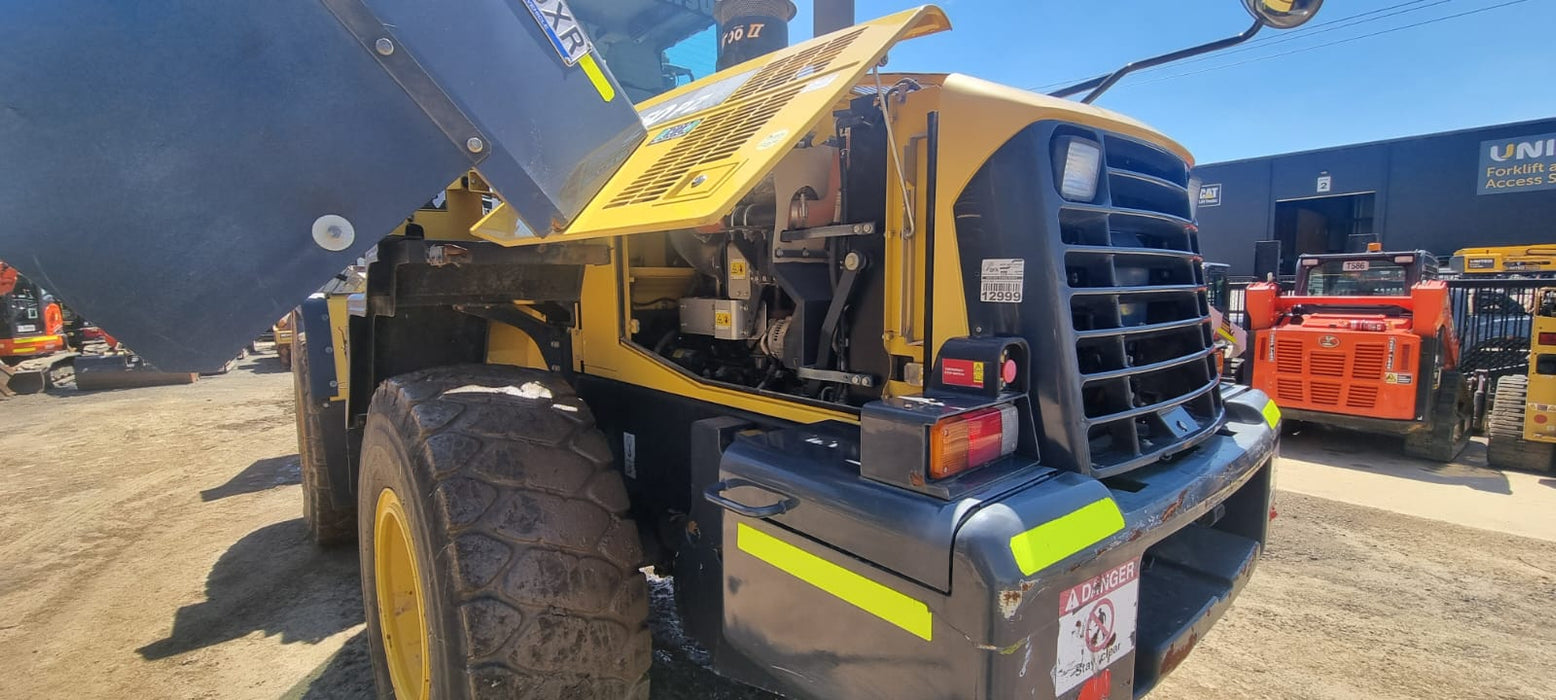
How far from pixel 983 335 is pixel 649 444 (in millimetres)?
1445

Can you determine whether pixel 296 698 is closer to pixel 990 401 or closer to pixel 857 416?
pixel 857 416

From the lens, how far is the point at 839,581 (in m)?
1.64

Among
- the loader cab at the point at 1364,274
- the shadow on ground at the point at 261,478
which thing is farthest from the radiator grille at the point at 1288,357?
the shadow on ground at the point at 261,478

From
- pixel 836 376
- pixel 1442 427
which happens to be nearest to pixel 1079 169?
pixel 836 376

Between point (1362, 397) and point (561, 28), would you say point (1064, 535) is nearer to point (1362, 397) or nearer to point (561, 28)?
point (561, 28)

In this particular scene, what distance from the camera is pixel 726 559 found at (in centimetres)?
195

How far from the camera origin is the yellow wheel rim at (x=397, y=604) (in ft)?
8.65

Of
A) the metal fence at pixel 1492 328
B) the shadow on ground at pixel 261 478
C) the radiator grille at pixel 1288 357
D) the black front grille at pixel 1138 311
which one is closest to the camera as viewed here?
the black front grille at pixel 1138 311

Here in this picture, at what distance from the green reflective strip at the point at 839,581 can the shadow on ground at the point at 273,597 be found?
2.78 metres

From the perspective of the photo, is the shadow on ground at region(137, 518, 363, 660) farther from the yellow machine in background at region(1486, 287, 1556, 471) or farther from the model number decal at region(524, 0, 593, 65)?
the yellow machine in background at region(1486, 287, 1556, 471)

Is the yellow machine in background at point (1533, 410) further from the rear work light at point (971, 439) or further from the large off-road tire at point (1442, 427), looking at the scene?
the rear work light at point (971, 439)

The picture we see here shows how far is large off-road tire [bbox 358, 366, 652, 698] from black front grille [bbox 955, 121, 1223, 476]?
4.00 ft

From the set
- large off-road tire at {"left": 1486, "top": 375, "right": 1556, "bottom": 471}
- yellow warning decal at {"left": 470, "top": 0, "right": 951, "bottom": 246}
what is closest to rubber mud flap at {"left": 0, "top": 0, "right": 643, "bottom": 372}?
yellow warning decal at {"left": 470, "top": 0, "right": 951, "bottom": 246}

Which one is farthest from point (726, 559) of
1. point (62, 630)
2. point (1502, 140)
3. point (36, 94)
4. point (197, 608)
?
point (1502, 140)
